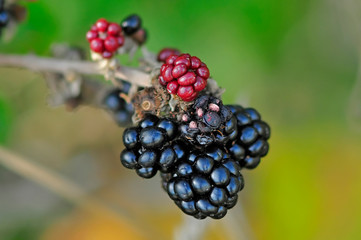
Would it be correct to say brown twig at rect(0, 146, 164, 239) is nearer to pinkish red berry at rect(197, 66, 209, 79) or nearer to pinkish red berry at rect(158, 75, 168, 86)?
pinkish red berry at rect(158, 75, 168, 86)

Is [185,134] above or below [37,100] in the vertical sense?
below

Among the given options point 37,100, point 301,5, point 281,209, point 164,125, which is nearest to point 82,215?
point 37,100

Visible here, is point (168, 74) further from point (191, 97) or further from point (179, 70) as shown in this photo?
point (191, 97)

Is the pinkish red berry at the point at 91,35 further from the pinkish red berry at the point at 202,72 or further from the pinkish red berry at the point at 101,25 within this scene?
the pinkish red berry at the point at 202,72

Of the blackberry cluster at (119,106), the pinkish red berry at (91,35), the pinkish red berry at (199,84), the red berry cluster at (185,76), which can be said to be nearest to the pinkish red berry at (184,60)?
the red berry cluster at (185,76)

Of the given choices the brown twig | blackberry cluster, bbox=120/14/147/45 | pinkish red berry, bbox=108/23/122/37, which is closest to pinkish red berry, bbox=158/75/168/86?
pinkish red berry, bbox=108/23/122/37

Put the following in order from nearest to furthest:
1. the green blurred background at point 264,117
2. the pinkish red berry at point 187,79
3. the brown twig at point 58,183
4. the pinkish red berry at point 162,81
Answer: the pinkish red berry at point 187,79 → the pinkish red berry at point 162,81 → the brown twig at point 58,183 → the green blurred background at point 264,117

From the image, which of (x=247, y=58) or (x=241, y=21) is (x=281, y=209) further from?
(x=241, y=21)
